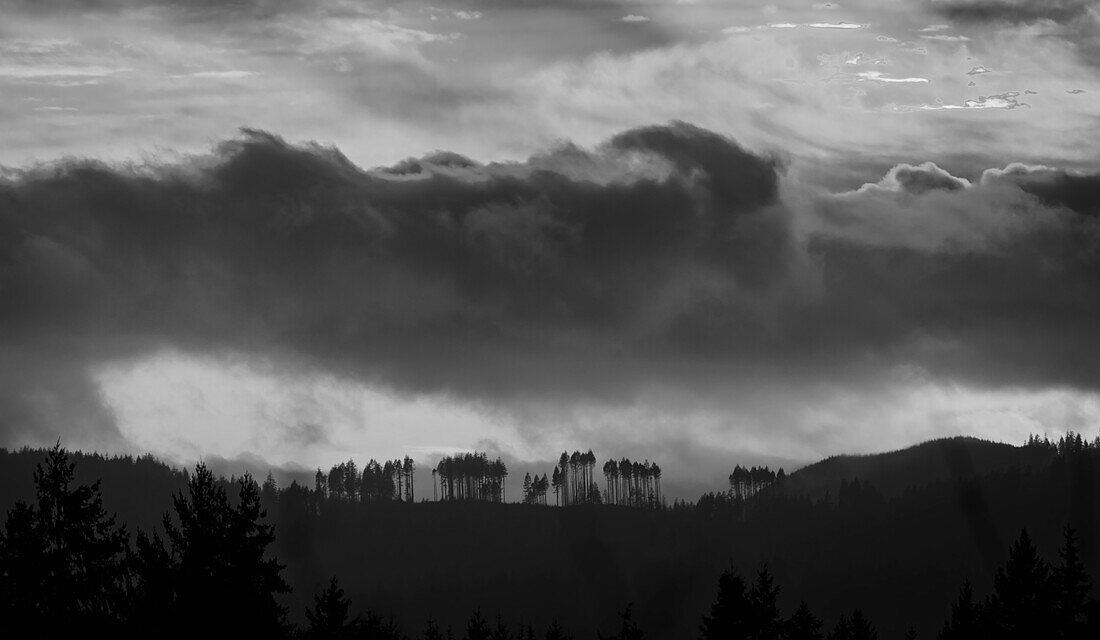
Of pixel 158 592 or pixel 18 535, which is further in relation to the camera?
pixel 18 535

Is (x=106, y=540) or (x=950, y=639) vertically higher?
(x=106, y=540)

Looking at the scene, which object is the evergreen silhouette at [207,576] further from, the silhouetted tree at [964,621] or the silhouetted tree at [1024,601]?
the silhouetted tree at [964,621]

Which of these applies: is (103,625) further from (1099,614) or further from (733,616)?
(1099,614)

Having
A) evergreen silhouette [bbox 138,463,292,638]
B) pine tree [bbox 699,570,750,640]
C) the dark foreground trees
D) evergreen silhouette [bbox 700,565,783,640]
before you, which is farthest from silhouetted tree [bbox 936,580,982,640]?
evergreen silhouette [bbox 138,463,292,638]

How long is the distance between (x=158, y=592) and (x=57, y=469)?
30.1 feet

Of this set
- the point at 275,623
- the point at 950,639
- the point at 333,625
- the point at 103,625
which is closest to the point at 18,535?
the point at 103,625

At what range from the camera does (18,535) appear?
219 ft

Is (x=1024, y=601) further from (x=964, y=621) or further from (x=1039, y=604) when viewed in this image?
(x=964, y=621)

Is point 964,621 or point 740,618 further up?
point 740,618

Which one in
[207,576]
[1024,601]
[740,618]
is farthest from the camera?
[1024,601]

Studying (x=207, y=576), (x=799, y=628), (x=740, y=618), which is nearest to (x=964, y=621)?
(x=799, y=628)

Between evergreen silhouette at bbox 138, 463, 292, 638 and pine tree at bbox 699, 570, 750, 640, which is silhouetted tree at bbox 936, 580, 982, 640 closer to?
pine tree at bbox 699, 570, 750, 640

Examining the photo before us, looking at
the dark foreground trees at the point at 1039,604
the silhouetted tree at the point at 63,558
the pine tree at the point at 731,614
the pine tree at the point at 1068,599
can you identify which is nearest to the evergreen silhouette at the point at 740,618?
the pine tree at the point at 731,614

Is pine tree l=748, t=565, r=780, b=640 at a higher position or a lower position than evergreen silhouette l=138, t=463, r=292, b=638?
lower
